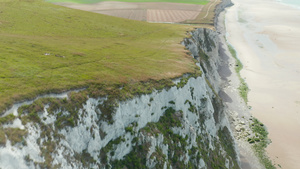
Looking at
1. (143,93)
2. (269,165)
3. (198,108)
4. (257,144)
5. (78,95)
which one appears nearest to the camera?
(78,95)

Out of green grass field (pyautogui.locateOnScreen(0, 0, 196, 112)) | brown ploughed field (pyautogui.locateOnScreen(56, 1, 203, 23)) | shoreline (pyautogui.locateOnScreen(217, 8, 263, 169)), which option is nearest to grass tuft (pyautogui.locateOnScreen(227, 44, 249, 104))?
shoreline (pyautogui.locateOnScreen(217, 8, 263, 169))

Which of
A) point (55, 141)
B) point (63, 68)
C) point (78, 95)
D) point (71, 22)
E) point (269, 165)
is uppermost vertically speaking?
point (71, 22)

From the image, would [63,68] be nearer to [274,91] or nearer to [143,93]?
[143,93]

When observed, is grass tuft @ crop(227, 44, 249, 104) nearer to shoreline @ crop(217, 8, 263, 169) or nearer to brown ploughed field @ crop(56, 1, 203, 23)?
shoreline @ crop(217, 8, 263, 169)

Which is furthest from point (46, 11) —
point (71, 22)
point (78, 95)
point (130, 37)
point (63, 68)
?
point (78, 95)

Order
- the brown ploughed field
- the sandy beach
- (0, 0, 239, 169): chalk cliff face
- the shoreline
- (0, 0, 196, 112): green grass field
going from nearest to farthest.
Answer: (0, 0, 239, 169): chalk cliff face, (0, 0, 196, 112): green grass field, the shoreline, the sandy beach, the brown ploughed field

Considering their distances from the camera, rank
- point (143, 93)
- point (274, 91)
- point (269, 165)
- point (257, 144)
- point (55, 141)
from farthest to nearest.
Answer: point (274, 91) → point (257, 144) → point (269, 165) → point (143, 93) → point (55, 141)

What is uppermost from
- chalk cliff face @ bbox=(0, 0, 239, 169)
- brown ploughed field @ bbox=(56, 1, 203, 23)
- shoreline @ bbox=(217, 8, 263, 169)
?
brown ploughed field @ bbox=(56, 1, 203, 23)
